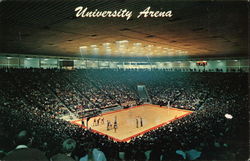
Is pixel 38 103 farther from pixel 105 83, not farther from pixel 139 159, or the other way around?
pixel 139 159

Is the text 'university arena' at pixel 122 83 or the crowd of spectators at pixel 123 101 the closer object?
the text 'university arena' at pixel 122 83

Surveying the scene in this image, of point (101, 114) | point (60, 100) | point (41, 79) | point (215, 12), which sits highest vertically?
point (215, 12)

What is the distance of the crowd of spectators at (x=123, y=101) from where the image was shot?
6.46 m

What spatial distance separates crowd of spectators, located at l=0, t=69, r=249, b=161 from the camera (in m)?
6.46

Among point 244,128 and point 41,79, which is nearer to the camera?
point 244,128

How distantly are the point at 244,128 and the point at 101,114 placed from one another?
63.2 feet

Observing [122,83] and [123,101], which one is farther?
[122,83]

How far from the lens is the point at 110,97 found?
30641 millimetres

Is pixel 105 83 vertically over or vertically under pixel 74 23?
under

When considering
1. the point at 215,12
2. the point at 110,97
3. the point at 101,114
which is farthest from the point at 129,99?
the point at 215,12

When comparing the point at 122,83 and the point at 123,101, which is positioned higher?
the point at 122,83

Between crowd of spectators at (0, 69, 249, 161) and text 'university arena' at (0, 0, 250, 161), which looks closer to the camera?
text 'university arena' at (0, 0, 250, 161)

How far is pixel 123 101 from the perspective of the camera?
3103 cm

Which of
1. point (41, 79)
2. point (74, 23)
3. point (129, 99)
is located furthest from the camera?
point (129, 99)
